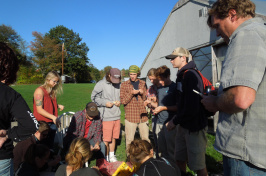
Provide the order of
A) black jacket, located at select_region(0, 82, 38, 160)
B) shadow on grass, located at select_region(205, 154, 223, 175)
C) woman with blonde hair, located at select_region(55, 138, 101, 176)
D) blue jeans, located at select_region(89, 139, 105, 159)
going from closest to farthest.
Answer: black jacket, located at select_region(0, 82, 38, 160) < woman with blonde hair, located at select_region(55, 138, 101, 176) < shadow on grass, located at select_region(205, 154, 223, 175) < blue jeans, located at select_region(89, 139, 105, 159)

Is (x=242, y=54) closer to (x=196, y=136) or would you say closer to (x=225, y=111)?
(x=225, y=111)

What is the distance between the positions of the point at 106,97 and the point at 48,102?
1203 millimetres

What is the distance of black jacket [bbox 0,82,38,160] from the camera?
1530 mm

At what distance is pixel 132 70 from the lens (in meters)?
4.16

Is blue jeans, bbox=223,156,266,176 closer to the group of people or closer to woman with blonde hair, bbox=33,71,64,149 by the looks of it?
the group of people

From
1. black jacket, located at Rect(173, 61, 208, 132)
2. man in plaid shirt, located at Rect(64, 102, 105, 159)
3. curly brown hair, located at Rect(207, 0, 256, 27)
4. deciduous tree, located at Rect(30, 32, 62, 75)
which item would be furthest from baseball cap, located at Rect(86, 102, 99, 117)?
deciduous tree, located at Rect(30, 32, 62, 75)

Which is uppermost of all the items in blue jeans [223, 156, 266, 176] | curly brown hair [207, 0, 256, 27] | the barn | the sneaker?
the barn

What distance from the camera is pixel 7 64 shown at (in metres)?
1.61

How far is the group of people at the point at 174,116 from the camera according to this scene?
1082 mm

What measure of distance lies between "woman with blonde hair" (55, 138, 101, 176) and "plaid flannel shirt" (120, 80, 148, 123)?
1.61 m

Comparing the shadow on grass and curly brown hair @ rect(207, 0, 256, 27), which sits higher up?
curly brown hair @ rect(207, 0, 256, 27)

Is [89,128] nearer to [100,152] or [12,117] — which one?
[100,152]

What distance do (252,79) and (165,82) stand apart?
8.00 ft

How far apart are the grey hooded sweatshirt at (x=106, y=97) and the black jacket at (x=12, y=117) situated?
2.44 m
